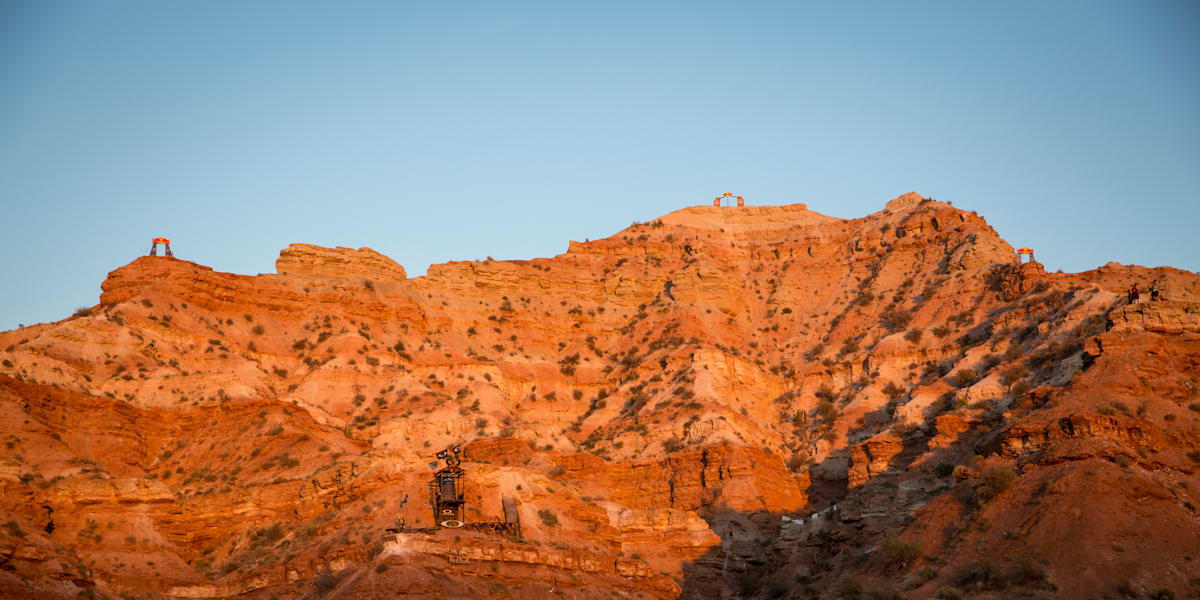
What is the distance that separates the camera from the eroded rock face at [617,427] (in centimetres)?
4325

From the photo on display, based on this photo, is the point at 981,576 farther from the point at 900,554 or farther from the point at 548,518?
the point at 548,518

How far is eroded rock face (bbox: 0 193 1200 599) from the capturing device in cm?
4325

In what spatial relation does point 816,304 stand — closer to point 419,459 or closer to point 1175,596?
point 419,459

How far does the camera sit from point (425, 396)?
69688mm

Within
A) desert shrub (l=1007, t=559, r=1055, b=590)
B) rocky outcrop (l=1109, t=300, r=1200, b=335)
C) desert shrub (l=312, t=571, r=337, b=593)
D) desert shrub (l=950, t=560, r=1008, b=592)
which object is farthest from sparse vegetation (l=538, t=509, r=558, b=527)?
rocky outcrop (l=1109, t=300, r=1200, b=335)

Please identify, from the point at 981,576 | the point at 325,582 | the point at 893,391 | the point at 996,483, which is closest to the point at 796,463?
the point at 893,391

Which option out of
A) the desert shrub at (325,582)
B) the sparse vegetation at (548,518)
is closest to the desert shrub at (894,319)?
the sparse vegetation at (548,518)

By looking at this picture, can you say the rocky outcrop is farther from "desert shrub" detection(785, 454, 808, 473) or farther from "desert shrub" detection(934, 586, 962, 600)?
"desert shrub" detection(785, 454, 808, 473)

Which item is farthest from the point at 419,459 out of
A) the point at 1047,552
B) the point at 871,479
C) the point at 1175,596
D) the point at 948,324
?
the point at 948,324

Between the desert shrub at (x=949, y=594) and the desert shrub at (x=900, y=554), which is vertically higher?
the desert shrub at (x=900, y=554)

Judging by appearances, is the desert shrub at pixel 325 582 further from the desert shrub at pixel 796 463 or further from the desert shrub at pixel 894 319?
the desert shrub at pixel 894 319

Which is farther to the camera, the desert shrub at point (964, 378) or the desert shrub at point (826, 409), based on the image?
the desert shrub at point (826, 409)

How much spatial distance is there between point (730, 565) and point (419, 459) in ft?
48.5

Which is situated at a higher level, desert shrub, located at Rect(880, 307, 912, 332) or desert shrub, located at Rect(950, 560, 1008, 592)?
desert shrub, located at Rect(880, 307, 912, 332)
